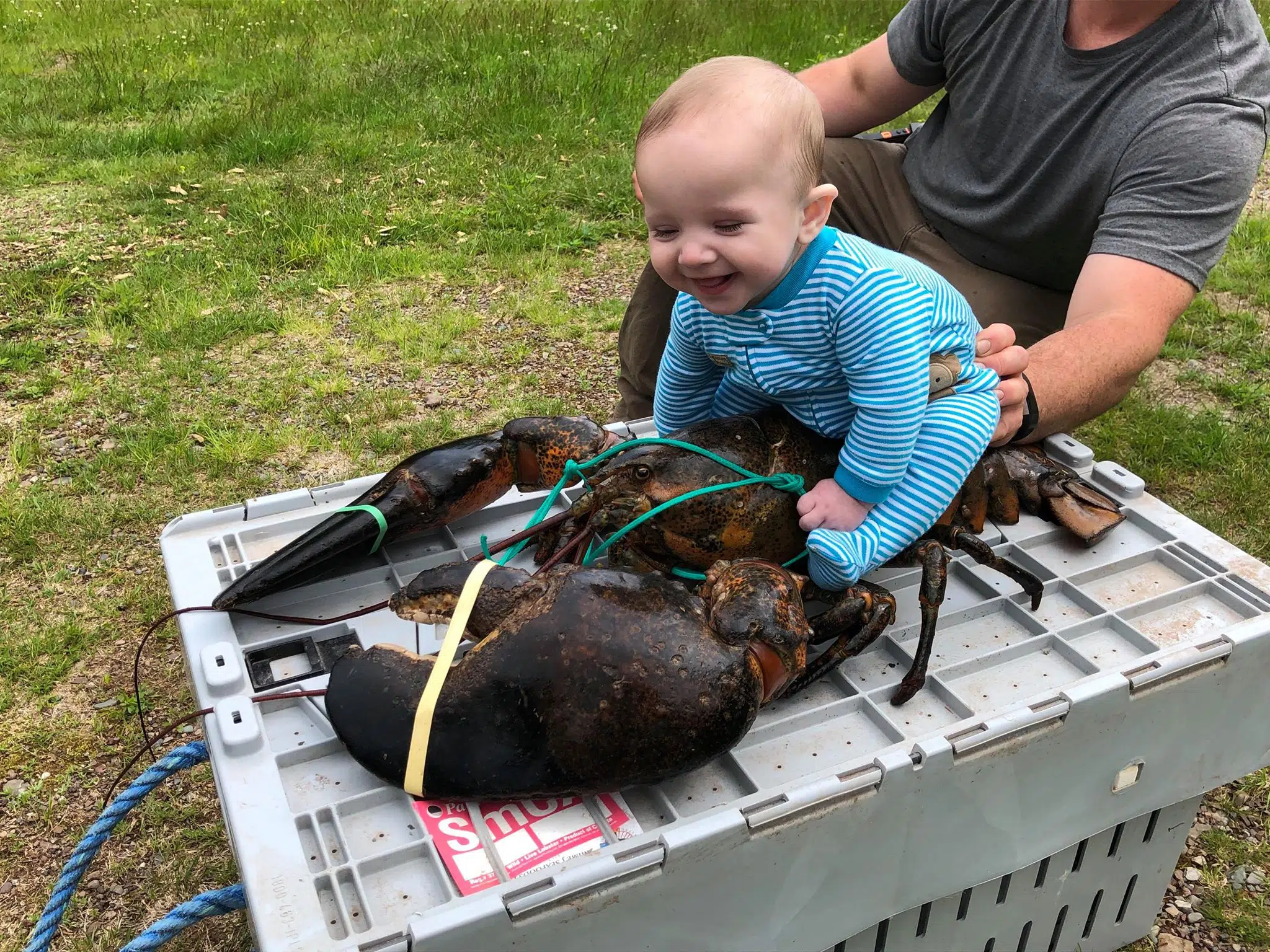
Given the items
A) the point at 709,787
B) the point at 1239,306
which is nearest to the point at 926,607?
the point at 709,787

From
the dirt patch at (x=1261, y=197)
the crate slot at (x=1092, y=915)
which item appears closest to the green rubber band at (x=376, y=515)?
the crate slot at (x=1092, y=915)

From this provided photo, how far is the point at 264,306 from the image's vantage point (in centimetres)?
474

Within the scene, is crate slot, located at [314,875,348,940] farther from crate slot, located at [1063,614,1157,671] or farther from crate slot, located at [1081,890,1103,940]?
crate slot, located at [1081,890,1103,940]

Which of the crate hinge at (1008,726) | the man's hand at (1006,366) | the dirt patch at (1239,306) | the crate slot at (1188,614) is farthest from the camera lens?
the dirt patch at (1239,306)

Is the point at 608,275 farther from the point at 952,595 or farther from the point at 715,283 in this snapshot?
the point at 715,283

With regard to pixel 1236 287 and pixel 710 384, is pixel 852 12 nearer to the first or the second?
pixel 1236 287

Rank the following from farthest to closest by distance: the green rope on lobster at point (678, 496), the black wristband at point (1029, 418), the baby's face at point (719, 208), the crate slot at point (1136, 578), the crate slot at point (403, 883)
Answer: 1. the black wristband at point (1029, 418)
2. the crate slot at point (1136, 578)
3. the green rope on lobster at point (678, 496)
4. the baby's face at point (719, 208)
5. the crate slot at point (403, 883)

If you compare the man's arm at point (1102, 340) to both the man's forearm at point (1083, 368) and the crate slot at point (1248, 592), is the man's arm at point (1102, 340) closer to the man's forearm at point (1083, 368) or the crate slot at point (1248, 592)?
the man's forearm at point (1083, 368)

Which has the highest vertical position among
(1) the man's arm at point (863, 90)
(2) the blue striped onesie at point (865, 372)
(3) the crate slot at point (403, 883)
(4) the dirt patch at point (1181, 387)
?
(1) the man's arm at point (863, 90)

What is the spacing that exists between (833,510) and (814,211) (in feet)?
1.75

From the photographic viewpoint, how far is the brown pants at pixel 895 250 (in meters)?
3.21

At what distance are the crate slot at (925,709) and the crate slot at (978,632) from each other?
0.22 ft

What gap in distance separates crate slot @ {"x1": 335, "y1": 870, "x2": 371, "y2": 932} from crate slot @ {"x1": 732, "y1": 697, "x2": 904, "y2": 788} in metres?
0.61

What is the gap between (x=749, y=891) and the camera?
5.41ft
